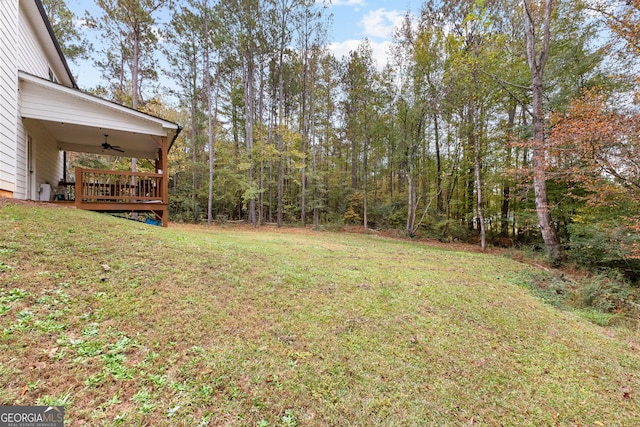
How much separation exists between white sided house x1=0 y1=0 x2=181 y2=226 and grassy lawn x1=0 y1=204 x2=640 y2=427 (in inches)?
106

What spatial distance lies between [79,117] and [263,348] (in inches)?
332

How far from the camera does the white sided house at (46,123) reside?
217 inches

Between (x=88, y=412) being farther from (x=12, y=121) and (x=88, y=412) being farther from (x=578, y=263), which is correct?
(x=578, y=263)

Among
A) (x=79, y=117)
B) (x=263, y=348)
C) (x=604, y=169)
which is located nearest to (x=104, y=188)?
(x=79, y=117)

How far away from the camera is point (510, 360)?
2873mm

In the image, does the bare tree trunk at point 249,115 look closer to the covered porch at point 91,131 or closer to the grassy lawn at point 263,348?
the covered porch at point 91,131

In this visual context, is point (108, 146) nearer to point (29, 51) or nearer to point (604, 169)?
point (29, 51)

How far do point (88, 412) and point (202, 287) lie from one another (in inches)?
74.3

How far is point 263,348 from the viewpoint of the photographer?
251cm

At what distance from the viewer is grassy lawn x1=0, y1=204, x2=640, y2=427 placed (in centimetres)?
183

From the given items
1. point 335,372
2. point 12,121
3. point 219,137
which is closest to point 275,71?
point 219,137

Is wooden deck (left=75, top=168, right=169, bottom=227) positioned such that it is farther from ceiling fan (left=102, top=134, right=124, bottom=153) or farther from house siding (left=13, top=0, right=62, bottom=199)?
ceiling fan (left=102, top=134, right=124, bottom=153)

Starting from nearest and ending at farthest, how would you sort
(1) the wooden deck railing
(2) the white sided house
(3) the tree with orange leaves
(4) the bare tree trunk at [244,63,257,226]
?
(3) the tree with orange leaves, (2) the white sided house, (1) the wooden deck railing, (4) the bare tree trunk at [244,63,257,226]

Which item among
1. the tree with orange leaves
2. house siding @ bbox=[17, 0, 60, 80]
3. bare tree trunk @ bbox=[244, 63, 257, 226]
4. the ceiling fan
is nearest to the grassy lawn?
the tree with orange leaves
